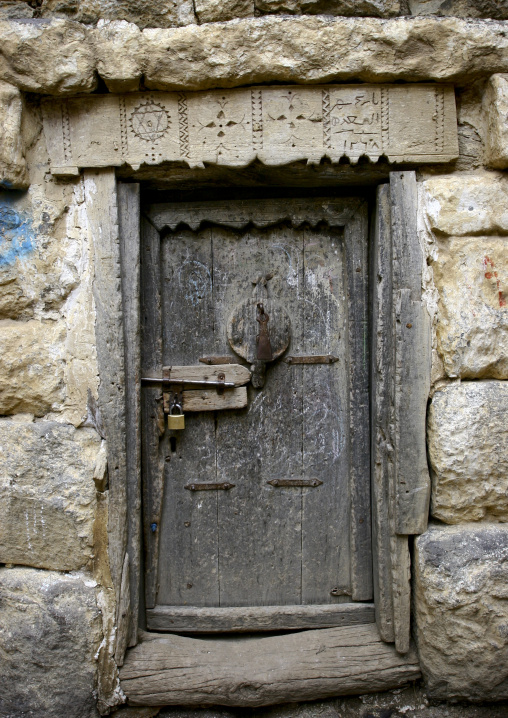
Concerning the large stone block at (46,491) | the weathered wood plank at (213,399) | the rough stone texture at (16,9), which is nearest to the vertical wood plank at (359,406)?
the weathered wood plank at (213,399)

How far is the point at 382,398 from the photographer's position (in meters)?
1.85

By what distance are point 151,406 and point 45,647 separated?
86cm

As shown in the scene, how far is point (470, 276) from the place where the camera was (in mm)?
1716

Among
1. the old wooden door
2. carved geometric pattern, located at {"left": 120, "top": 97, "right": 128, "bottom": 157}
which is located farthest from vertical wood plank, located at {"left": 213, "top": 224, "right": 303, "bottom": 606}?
carved geometric pattern, located at {"left": 120, "top": 97, "right": 128, "bottom": 157}

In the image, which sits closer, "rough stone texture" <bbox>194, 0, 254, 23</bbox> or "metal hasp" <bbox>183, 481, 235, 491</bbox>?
"rough stone texture" <bbox>194, 0, 254, 23</bbox>

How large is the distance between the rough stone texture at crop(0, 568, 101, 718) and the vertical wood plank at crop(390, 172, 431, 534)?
1.14 metres

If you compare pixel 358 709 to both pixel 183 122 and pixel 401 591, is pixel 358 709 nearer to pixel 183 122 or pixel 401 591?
pixel 401 591

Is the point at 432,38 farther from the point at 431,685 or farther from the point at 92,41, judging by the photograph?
the point at 431,685

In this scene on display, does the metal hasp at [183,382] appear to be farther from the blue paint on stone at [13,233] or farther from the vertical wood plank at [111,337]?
the blue paint on stone at [13,233]

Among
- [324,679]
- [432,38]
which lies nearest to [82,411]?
[324,679]

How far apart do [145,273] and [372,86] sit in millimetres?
1005

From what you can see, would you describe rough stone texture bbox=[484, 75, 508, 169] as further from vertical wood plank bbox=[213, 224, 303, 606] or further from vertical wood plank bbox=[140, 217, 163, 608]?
vertical wood plank bbox=[140, 217, 163, 608]

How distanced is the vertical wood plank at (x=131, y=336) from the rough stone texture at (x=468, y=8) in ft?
3.75

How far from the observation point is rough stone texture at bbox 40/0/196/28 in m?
1.66
